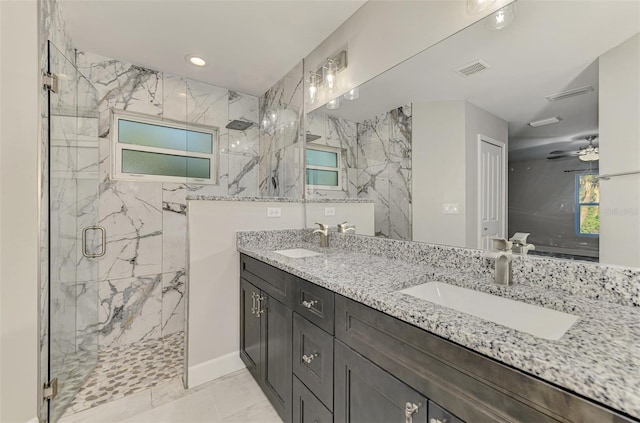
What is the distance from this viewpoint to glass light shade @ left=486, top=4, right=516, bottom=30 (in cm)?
106

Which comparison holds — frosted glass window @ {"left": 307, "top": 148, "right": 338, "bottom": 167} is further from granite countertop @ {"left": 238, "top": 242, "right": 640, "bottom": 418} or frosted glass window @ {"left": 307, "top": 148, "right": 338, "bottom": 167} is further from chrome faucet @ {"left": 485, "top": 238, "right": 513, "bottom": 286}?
chrome faucet @ {"left": 485, "top": 238, "right": 513, "bottom": 286}

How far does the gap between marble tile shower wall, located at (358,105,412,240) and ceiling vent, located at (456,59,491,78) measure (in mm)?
311

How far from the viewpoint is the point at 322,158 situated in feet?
7.34

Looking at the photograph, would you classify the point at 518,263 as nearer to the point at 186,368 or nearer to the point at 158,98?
the point at 186,368

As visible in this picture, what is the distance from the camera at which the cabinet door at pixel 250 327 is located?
5.69ft

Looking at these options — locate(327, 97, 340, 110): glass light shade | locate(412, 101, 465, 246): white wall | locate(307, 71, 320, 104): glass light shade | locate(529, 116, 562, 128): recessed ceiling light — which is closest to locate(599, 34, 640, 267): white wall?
locate(529, 116, 562, 128): recessed ceiling light

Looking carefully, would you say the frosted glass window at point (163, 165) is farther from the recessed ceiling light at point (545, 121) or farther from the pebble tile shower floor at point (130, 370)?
the recessed ceiling light at point (545, 121)

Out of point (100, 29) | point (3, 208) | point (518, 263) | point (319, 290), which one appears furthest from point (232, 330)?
point (100, 29)

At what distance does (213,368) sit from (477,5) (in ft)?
8.63

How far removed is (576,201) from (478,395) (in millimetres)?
794

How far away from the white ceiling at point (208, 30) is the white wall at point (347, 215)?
4.47 feet

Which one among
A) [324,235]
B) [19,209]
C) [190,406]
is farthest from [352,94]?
[190,406]

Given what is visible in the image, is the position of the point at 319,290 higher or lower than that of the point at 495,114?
lower

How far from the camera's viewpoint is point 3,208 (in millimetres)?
1230
